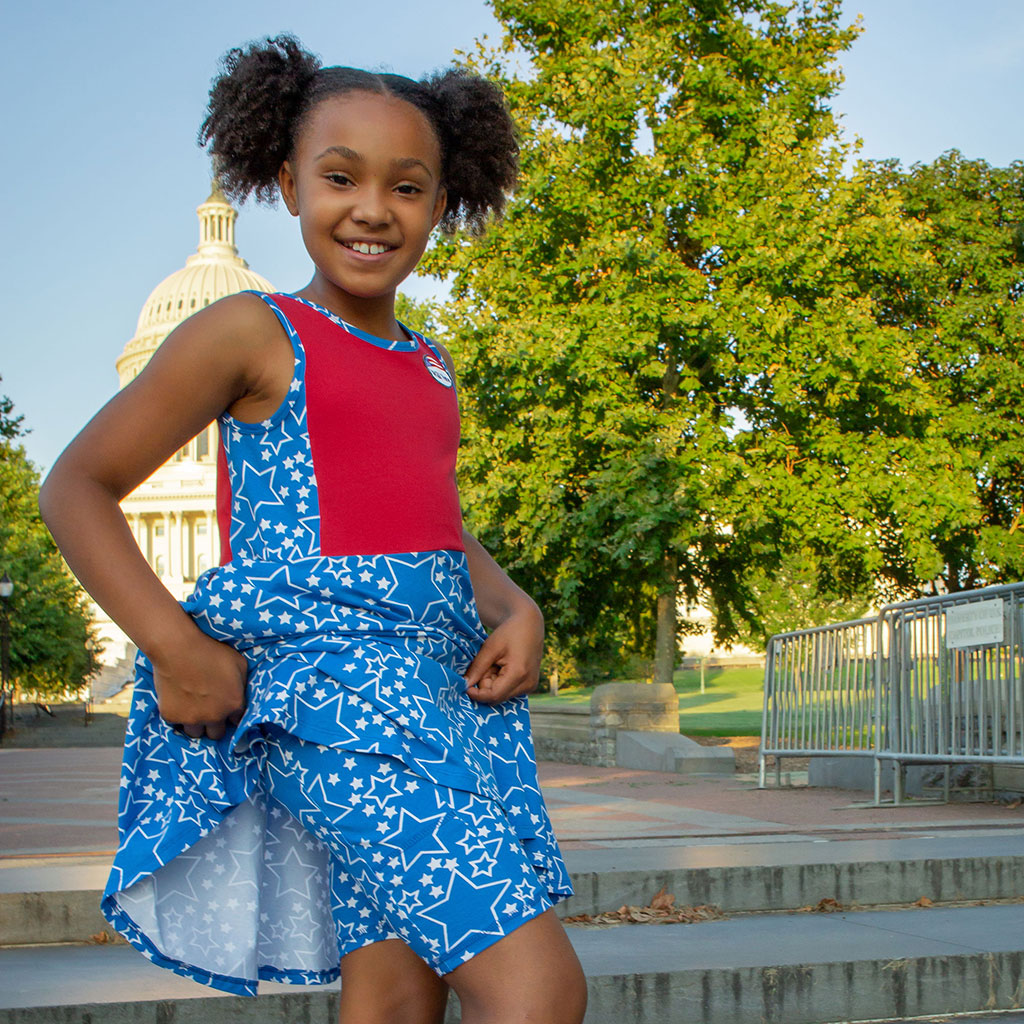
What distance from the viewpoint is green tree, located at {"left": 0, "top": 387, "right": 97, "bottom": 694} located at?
3706 cm

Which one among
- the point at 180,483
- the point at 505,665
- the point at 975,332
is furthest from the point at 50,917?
the point at 180,483

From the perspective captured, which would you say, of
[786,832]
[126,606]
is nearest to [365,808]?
[126,606]

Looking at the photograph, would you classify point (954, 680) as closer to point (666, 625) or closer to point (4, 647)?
point (666, 625)

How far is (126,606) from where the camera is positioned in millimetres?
1623

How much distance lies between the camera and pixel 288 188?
2062 millimetres

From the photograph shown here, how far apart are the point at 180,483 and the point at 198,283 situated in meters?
22.0

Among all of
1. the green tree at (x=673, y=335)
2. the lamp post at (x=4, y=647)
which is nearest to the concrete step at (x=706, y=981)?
the green tree at (x=673, y=335)

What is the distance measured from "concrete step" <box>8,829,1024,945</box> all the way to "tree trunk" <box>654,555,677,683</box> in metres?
14.9

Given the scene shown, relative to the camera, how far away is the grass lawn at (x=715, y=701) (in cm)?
2589

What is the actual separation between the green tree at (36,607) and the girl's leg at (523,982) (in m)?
32.3

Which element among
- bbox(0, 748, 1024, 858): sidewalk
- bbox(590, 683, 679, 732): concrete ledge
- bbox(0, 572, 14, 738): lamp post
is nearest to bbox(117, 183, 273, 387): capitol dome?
bbox(0, 572, 14, 738): lamp post

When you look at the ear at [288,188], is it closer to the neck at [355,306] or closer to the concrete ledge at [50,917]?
the neck at [355,306]

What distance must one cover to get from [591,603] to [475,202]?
62.9 feet

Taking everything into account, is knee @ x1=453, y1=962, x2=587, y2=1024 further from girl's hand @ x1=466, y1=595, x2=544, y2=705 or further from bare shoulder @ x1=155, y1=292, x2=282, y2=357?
bare shoulder @ x1=155, y1=292, x2=282, y2=357
